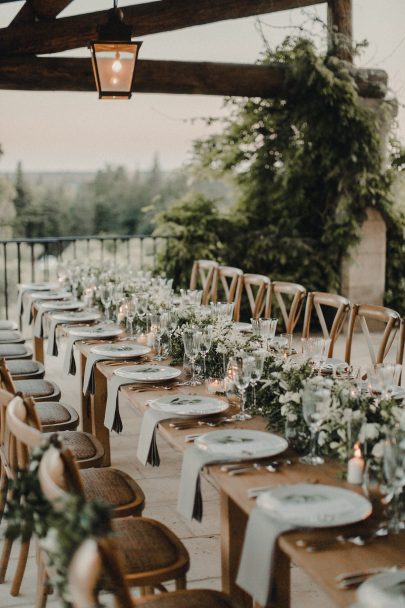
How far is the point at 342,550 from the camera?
1.59 meters

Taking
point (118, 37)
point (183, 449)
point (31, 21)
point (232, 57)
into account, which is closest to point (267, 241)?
point (232, 57)

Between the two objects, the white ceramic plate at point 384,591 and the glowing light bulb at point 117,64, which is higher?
the glowing light bulb at point 117,64

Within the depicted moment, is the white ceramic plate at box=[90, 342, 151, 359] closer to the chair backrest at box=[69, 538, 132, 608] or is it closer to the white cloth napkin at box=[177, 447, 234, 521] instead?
the white cloth napkin at box=[177, 447, 234, 521]

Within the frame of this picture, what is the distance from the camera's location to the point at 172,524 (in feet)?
11.1

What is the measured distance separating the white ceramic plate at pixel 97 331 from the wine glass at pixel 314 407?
1972 millimetres

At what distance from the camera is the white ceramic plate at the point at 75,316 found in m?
4.41

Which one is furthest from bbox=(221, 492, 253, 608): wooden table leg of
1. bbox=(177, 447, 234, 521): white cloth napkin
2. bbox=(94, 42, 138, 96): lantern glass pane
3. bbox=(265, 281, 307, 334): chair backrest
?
bbox=(94, 42, 138, 96): lantern glass pane

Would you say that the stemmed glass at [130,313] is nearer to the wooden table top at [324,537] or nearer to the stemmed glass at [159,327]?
the stemmed glass at [159,327]

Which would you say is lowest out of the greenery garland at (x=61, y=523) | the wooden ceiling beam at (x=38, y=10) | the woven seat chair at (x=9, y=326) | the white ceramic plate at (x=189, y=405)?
the woven seat chair at (x=9, y=326)

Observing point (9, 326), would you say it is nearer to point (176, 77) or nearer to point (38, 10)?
point (38, 10)

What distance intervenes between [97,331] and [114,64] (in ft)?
4.83

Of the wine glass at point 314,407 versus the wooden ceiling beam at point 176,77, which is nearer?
the wine glass at point 314,407

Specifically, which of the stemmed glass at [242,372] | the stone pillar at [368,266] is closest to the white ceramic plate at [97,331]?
the stemmed glass at [242,372]

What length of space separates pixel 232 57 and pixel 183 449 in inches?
273
